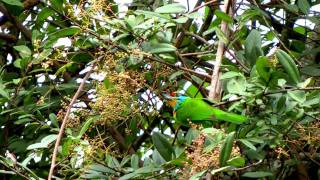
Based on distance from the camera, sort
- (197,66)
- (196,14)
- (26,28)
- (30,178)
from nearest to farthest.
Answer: (30,178), (196,14), (197,66), (26,28)

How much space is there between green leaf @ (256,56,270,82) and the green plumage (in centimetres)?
10

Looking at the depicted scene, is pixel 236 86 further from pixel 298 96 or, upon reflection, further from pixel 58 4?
pixel 58 4

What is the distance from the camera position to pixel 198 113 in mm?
1229

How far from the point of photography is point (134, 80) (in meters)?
1.14

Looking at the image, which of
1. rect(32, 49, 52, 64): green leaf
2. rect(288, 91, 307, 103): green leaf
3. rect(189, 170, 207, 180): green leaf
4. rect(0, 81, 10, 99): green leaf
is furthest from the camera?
rect(0, 81, 10, 99): green leaf

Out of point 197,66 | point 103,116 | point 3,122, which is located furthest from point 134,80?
point 3,122

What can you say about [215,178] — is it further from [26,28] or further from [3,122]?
[26,28]

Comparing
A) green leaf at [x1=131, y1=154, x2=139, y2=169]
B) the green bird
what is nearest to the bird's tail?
the green bird

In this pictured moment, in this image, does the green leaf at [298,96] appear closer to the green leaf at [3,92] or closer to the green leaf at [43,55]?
the green leaf at [43,55]

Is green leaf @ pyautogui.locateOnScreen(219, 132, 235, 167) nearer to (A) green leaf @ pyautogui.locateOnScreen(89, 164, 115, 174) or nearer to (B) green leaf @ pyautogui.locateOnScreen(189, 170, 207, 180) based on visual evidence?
(B) green leaf @ pyautogui.locateOnScreen(189, 170, 207, 180)

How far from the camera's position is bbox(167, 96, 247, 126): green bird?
116 centimetres

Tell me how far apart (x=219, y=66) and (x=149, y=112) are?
0.22 meters

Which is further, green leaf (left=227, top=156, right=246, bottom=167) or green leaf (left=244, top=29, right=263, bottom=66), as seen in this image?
green leaf (left=244, top=29, right=263, bottom=66)

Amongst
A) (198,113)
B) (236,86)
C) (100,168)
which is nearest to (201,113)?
(198,113)
